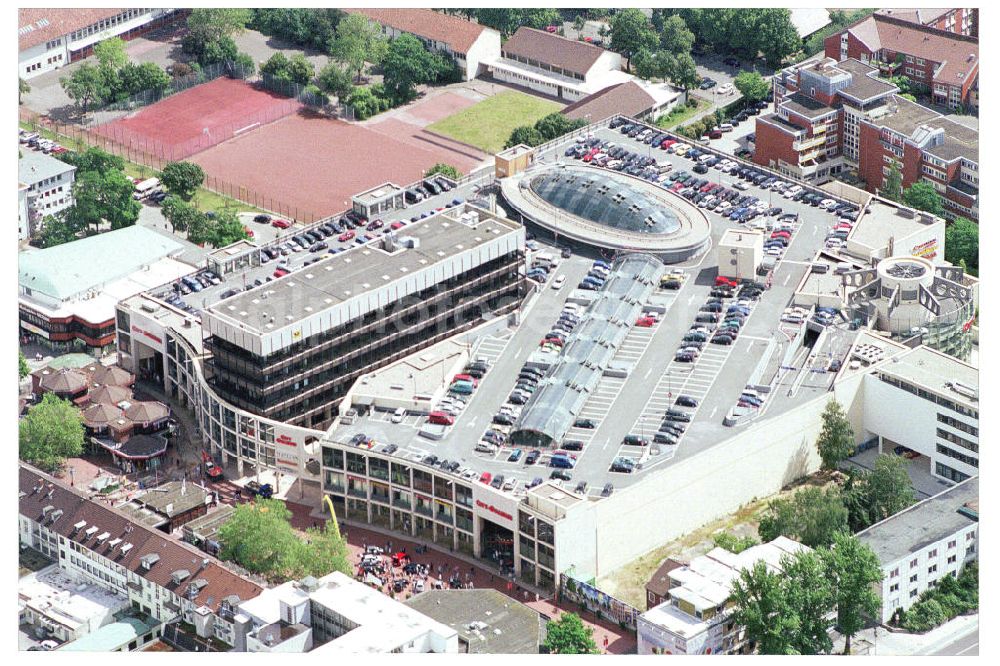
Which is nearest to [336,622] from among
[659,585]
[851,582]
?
[659,585]

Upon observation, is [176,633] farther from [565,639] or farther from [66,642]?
[565,639]

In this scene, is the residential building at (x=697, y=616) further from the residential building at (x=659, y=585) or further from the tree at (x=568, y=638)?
the tree at (x=568, y=638)

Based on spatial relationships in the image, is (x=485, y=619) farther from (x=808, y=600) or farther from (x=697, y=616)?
(x=808, y=600)

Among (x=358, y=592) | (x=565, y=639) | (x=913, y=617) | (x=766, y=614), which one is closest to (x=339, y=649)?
(x=358, y=592)

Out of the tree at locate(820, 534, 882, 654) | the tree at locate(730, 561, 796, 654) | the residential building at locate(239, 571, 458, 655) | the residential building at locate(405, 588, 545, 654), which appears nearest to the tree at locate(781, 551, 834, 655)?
the tree at locate(730, 561, 796, 654)

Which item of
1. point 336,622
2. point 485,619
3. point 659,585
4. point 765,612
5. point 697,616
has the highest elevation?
point 765,612

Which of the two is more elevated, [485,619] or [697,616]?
[697,616]
